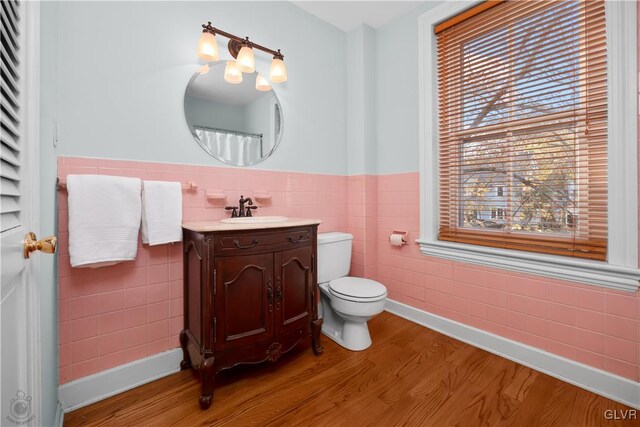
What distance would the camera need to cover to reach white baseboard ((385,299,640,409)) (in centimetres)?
143

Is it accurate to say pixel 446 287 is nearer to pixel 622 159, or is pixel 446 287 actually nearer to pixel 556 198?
pixel 556 198

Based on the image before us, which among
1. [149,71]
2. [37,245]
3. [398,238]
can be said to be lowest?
[398,238]

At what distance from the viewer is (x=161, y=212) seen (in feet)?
4.96

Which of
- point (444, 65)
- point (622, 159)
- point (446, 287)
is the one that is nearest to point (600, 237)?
point (622, 159)

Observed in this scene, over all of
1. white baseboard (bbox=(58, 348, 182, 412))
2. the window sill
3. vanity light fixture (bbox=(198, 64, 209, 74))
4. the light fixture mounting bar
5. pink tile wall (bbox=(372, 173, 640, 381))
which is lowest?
white baseboard (bbox=(58, 348, 182, 412))

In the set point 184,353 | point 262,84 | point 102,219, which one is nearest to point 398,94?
point 262,84

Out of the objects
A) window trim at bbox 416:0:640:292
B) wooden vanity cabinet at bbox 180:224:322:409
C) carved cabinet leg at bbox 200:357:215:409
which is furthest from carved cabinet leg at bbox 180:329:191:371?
window trim at bbox 416:0:640:292

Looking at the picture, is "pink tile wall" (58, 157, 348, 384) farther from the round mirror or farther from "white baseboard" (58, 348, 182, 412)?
the round mirror

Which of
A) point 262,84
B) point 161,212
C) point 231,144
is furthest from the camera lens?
point 262,84

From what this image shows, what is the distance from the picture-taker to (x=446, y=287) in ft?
7.00

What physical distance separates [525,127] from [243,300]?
1937 mm

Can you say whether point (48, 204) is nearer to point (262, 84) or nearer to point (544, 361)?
point (262, 84)

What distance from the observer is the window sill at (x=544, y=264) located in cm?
142

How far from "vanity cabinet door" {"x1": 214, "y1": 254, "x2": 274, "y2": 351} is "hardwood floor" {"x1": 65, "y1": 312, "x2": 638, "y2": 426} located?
30 cm
